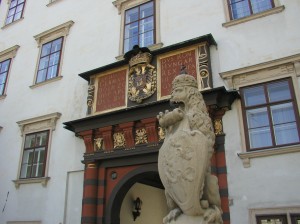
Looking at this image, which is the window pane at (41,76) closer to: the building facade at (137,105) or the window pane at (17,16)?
the building facade at (137,105)

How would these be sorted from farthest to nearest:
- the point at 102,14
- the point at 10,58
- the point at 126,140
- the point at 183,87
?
1. the point at 10,58
2. the point at 102,14
3. the point at 126,140
4. the point at 183,87

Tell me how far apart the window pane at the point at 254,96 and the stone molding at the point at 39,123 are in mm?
4879

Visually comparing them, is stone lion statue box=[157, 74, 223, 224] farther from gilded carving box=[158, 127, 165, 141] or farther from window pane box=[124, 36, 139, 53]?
window pane box=[124, 36, 139, 53]

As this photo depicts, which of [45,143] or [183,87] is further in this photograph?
[45,143]

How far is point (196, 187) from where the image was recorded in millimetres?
3035

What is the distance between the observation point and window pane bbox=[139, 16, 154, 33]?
26.7 feet

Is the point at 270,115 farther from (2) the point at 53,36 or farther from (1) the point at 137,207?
(2) the point at 53,36

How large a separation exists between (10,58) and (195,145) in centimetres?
967

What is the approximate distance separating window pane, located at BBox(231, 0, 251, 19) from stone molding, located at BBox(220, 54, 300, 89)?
1.37 metres

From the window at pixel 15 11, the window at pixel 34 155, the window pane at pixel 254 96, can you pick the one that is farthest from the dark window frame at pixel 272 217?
the window at pixel 15 11

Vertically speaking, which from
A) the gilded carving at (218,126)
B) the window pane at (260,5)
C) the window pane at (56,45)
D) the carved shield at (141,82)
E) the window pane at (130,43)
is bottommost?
the gilded carving at (218,126)

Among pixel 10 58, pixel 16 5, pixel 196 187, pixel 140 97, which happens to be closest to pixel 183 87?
pixel 196 187

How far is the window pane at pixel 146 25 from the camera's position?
8.13 m

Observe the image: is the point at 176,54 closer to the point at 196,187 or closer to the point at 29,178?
the point at 196,187
